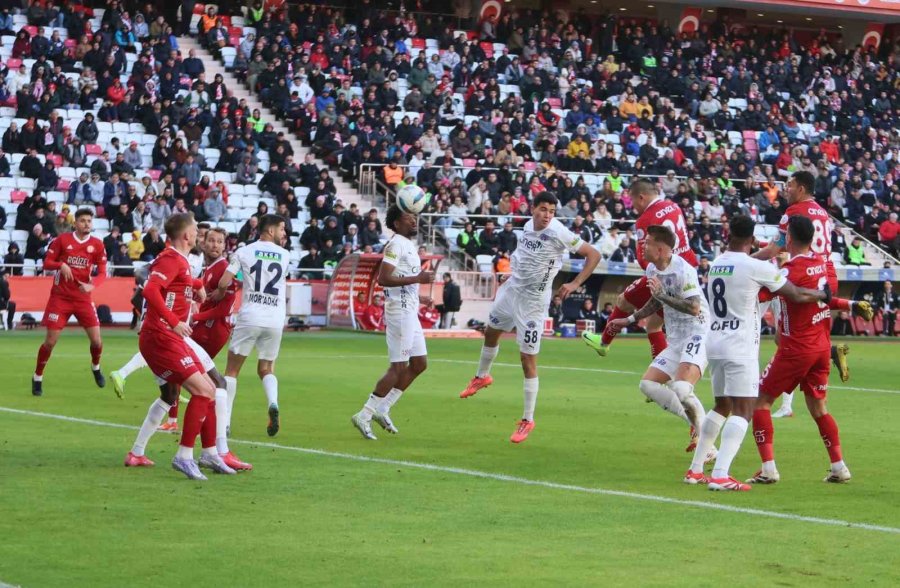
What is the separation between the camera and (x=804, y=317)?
38.2 feet

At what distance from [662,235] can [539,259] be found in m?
3.05

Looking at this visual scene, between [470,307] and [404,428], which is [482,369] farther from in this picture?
[470,307]

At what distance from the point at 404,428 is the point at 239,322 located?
2.41m

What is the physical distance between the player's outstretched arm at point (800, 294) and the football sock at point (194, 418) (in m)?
4.50

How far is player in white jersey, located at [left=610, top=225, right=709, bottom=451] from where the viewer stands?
12.1 meters

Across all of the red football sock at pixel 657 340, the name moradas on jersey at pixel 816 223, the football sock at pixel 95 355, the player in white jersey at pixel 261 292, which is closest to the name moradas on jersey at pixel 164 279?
the player in white jersey at pixel 261 292

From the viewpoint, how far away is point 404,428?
50.1ft

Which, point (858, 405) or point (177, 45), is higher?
point (177, 45)

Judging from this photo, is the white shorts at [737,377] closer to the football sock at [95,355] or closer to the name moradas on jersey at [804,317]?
the name moradas on jersey at [804,317]

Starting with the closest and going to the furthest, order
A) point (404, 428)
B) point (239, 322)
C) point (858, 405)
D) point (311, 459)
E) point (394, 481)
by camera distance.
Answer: point (394, 481) → point (311, 459) → point (239, 322) → point (404, 428) → point (858, 405)

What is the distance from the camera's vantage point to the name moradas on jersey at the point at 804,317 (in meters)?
11.6

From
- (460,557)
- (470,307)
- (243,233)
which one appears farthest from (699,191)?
(460,557)

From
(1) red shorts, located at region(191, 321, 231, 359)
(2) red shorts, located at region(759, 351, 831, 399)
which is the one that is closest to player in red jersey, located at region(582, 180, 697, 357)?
(2) red shorts, located at region(759, 351, 831, 399)

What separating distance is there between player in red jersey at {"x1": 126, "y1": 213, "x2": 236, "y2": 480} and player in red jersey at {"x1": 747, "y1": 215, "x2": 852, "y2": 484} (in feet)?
13.9
